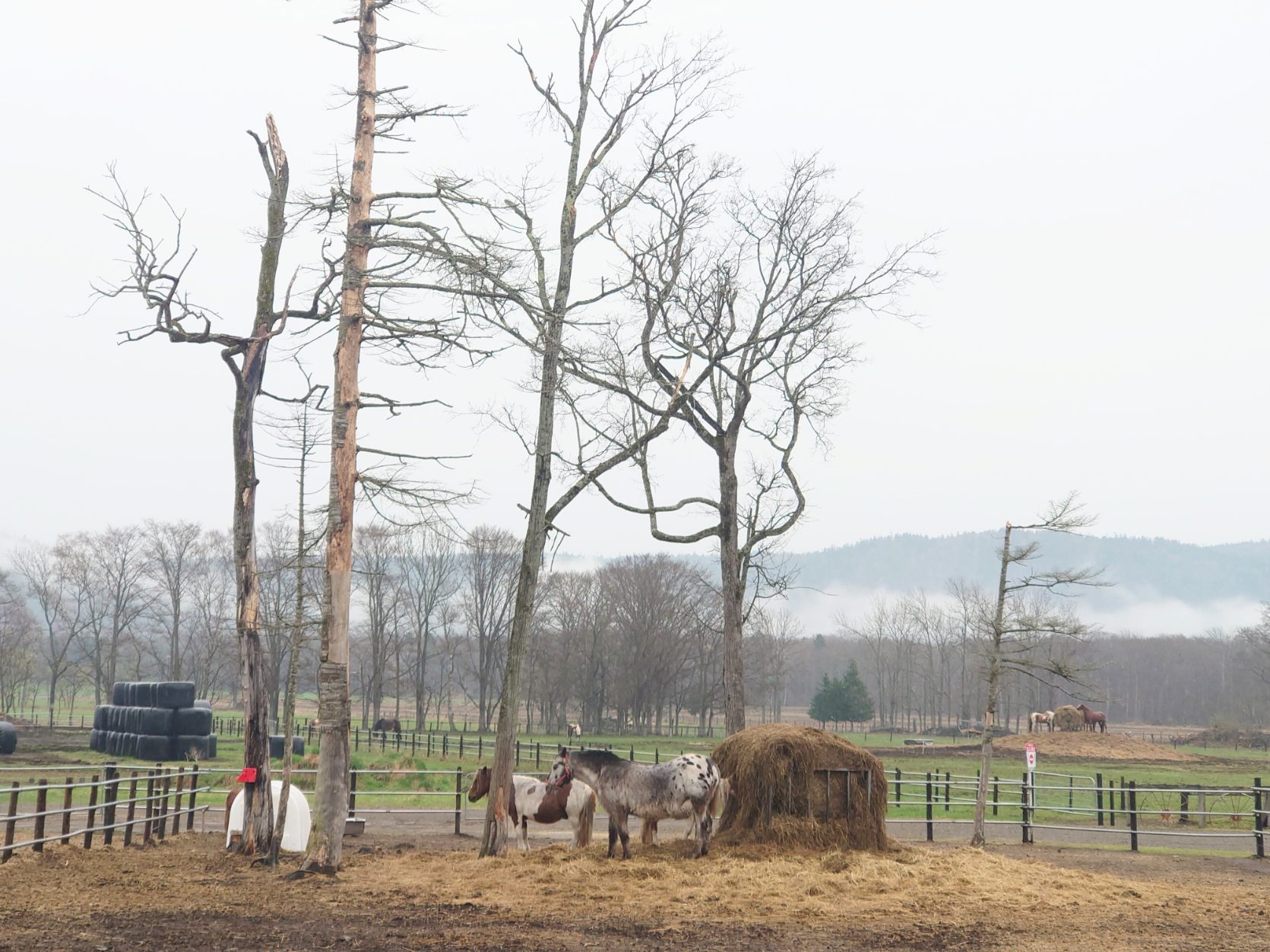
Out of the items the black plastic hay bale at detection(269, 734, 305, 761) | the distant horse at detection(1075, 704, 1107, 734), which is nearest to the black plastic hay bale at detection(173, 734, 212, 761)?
the black plastic hay bale at detection(269, 734, 305, 761)

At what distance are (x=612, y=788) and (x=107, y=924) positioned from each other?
6.99 m

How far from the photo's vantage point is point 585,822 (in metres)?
15.0

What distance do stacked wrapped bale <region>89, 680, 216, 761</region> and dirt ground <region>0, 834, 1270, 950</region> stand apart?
65.5 ft

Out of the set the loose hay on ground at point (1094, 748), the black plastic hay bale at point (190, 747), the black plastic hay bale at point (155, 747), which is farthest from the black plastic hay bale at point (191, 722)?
the loose hay on ground at point (1094, 748)

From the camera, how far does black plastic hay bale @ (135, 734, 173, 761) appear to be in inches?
1287

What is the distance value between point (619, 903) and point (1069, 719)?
54.8 metres

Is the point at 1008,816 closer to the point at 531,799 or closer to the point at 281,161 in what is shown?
Result: the point at 531,799

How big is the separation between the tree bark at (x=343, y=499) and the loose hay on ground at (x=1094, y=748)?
44.8 metres

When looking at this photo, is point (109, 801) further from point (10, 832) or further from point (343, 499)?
point (343, 499)

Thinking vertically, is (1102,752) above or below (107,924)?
below

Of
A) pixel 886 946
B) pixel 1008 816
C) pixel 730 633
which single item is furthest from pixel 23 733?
pixel 886 946

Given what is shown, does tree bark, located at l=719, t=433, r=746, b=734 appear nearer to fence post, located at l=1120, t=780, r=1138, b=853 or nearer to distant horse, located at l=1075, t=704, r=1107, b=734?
fence post, located at l=1120, t=780, r=1138, b=853

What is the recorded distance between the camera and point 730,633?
23.7 metres

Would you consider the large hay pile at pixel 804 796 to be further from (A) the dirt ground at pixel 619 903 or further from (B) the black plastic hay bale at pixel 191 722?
(B) the black plastic hay bale at pixel 191 722
